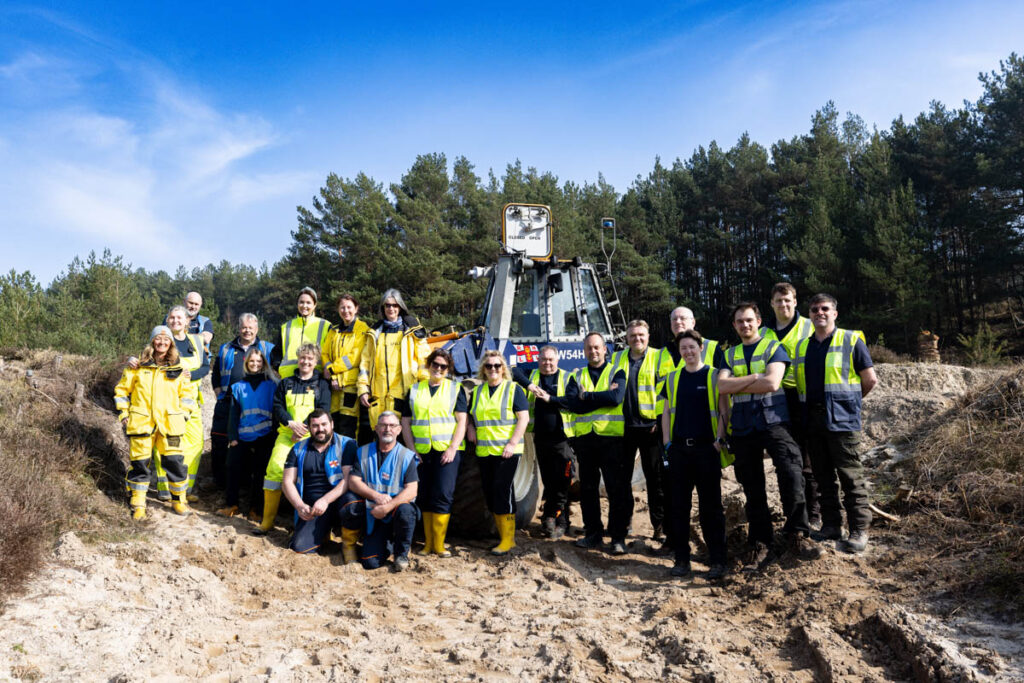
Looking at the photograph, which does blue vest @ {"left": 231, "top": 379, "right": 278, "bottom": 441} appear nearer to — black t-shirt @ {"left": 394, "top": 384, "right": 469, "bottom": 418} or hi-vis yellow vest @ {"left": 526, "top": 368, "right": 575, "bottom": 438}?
black t-shirt @ {"left": 394, "top": 384, "right": 469, "bottom": 418}

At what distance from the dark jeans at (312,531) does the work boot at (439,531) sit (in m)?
0.82

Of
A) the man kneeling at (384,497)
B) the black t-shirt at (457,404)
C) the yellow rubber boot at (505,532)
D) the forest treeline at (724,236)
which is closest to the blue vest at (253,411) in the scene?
the man kneeling at (384,497)

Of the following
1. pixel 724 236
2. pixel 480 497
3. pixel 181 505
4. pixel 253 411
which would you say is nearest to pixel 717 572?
pixel 480 497

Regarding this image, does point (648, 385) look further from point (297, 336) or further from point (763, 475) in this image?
point (297, 336)

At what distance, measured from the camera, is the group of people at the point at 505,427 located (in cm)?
530

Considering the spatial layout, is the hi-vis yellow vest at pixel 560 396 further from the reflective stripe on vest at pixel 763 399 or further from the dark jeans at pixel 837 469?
the dark jeans at pixel 837 469

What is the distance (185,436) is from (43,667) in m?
3.29

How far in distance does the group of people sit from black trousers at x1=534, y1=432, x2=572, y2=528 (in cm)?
2

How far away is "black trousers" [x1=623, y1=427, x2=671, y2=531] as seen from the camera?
6207 mm

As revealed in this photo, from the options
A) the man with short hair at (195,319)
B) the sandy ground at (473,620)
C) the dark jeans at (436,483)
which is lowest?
the sandy ground at (473,620)

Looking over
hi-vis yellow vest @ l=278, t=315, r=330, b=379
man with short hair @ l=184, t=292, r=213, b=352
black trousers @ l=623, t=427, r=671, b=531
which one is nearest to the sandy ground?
black trousers @ l=623, t=427, r=671, b=531

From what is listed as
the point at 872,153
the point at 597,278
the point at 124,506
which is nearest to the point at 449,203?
the point at 872,153

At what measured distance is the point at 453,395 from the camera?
6.14 meters

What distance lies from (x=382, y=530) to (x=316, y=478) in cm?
71
